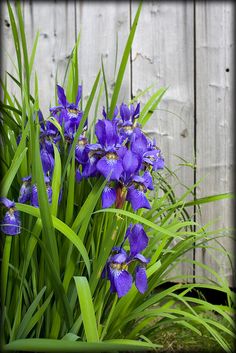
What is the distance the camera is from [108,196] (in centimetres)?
111

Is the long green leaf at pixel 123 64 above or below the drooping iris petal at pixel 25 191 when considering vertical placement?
above

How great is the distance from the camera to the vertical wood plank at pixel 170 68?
84.9 inches

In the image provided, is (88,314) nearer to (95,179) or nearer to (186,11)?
(95,179)

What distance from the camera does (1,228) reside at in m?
1.06

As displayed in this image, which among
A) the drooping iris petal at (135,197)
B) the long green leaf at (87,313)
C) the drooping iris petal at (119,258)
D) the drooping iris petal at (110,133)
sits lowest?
the long green leaf at (87,313)

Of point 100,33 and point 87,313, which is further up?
point 100,33

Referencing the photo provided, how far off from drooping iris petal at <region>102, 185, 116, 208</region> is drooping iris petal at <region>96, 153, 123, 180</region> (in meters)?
0.03

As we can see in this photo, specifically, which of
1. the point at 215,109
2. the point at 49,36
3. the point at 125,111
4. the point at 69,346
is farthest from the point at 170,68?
the point at 69,346

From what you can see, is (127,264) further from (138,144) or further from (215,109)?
(215,109)

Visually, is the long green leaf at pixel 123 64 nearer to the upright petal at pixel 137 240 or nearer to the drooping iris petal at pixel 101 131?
the drooping iris petal at pixel 101 131

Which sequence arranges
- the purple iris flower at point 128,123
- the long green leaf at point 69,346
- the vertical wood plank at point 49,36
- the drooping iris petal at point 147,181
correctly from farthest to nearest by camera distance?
the vertical wood plank at point 49,36, the purple iris flower at point 128,123, the drooping iris petal at point 147,181, the long green leaf at point 69,346

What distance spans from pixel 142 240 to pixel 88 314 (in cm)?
22

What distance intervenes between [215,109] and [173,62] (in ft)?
0.88

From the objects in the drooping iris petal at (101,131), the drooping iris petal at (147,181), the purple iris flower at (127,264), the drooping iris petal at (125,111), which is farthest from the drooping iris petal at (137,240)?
the drooping iris petal at (125,111)
